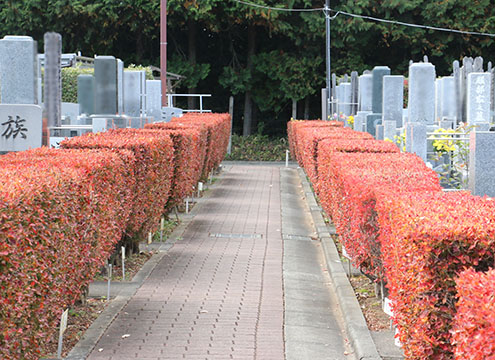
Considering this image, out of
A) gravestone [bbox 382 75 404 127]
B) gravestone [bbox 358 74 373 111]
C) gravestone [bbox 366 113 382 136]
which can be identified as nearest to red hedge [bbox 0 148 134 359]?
gravestone [bbox 382 75 404 127]

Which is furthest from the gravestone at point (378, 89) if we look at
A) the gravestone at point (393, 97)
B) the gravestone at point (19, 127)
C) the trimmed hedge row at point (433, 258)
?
the trimmed hedge row at point (433, 258)

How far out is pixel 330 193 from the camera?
11.8 metres

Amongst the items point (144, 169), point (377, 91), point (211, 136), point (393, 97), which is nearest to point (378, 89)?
point (377, 91)

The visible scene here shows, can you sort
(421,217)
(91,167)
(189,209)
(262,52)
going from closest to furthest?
(421,217) < (91,167) < (189,209) < (262,52)

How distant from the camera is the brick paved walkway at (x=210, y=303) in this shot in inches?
283

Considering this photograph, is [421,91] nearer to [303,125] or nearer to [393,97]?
[393,97]

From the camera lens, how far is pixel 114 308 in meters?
8.50

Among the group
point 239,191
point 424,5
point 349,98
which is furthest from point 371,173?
point 424,5

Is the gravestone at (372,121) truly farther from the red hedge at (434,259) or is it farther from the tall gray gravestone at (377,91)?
the red hedge at (434,259)

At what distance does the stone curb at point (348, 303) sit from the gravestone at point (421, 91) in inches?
135

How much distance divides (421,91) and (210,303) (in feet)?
29.9

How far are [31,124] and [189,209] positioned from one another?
6220 mm

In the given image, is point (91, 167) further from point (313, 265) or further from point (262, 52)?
point (262, 52)

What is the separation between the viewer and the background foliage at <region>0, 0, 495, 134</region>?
39.6 m
